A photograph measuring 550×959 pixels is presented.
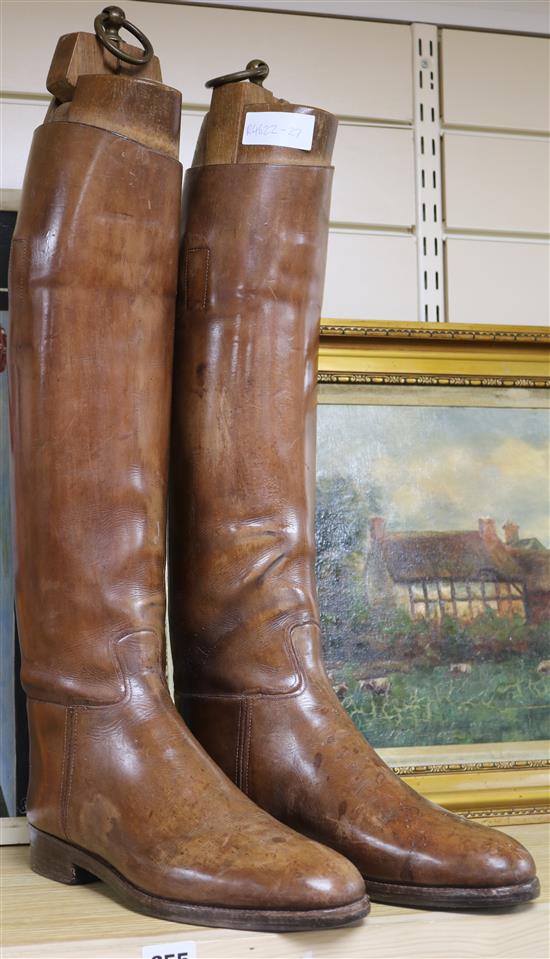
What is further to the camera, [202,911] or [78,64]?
[78,64]

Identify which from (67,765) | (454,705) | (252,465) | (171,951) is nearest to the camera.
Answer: (171,951)

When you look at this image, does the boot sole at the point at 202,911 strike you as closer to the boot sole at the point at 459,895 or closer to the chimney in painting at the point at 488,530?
the boot sole at the point at 459,895

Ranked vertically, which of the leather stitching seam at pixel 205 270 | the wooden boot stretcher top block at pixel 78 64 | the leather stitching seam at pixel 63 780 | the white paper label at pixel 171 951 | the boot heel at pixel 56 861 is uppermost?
the wooden boot stretcher top block at pixel 78 64

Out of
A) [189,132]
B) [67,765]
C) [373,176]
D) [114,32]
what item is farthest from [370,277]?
[67,765]

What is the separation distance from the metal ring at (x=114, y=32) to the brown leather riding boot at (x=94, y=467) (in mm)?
35

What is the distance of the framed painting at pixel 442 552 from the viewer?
1.20 meters

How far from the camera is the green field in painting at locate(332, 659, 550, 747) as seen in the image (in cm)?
120

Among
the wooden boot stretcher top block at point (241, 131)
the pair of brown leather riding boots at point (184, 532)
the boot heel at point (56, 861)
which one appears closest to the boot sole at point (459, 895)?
the pair of brown leather riding boots at point (184, 532)

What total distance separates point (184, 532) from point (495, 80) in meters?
0.84

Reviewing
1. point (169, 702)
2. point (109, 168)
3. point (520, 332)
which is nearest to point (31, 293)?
point (109, 168)

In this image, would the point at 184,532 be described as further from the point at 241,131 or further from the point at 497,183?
the point at 497,183

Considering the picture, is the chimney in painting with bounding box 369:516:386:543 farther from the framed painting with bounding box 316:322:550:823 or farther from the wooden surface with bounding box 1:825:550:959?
the wooden surface with bounding box 1:825:550:959

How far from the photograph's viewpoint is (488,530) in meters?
1.28

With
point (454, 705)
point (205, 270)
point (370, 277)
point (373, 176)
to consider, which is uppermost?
point (373, 176)
